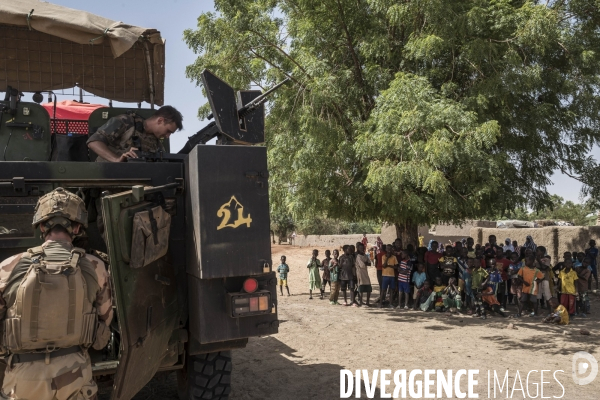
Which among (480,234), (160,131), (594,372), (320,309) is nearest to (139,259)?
(160,131)

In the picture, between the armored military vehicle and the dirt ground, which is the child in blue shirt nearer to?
the dirt ground

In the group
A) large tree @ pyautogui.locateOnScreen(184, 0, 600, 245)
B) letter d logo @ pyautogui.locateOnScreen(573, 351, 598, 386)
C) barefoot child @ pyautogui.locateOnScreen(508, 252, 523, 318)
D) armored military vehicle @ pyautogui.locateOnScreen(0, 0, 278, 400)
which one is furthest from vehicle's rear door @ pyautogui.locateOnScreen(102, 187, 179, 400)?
barefoot child @ pyautogui.locateOnScreen(508, 252, 523, 318)

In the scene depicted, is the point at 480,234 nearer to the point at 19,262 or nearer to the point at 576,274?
the point at 576,274

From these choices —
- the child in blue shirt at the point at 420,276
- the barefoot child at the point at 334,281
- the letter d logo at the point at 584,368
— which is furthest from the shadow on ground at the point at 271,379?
the barefoot child at the point at 334,281

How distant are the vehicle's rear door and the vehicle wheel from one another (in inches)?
26.1

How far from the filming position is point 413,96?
8.67m

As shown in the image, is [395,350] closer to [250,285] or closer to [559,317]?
[559,317]

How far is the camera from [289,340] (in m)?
7.83

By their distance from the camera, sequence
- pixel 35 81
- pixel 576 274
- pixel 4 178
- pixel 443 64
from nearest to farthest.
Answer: pixel 4 178 → pixel 35 81 → pixel 576 274 → pixel 443 64

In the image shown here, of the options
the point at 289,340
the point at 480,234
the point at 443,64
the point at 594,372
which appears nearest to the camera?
the point at 594,372

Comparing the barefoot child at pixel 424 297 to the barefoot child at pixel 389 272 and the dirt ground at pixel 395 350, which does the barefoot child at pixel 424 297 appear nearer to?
the dirt ground at pixel 395 350

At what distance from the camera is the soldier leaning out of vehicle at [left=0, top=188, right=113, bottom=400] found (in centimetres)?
263

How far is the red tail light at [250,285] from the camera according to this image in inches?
143

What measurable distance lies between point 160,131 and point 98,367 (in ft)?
6.36
